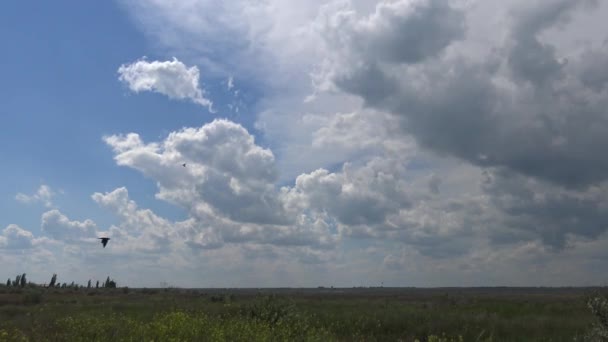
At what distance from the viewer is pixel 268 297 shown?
23.8 m

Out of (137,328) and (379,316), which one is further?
(379,316)

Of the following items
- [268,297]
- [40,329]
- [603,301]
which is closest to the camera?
[603,301]

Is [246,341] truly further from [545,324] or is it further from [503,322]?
[545,324]

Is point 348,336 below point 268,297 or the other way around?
below

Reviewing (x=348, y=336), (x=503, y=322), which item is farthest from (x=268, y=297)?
(x=503, y=322)

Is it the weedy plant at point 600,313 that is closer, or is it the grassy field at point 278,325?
the weedy plant at point 600,313

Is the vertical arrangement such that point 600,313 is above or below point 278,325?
above

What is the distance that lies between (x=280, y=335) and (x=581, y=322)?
19.2m

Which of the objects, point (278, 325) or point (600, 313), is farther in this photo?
point (278, 325)

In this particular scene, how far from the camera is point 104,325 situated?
51.0ft

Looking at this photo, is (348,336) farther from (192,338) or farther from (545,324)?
(545,324)

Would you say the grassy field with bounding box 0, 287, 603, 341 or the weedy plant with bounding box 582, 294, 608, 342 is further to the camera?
the grassy field with bounding box 0, 287, 603, 341

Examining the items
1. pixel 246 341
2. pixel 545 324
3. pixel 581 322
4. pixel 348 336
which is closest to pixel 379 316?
pixel 348 336

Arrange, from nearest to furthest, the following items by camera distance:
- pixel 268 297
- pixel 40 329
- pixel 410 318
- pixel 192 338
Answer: pixel 192 338 → pixel 40 329 → pixel 268 297 → pixel 410 318
